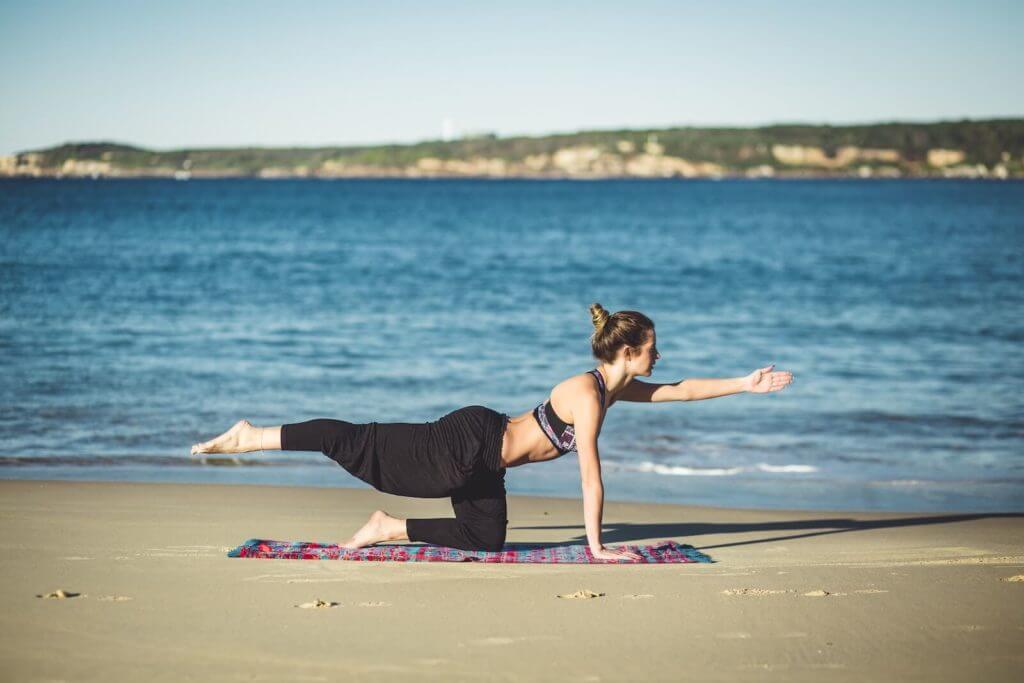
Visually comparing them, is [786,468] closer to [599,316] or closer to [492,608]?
[599,316]

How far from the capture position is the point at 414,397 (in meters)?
13.0

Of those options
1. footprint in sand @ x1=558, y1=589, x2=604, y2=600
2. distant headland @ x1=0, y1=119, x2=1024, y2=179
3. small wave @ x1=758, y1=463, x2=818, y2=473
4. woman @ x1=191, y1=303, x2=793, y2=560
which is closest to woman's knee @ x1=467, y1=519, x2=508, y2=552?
woman @ x1=191, y1=303, x2=793, y2=560

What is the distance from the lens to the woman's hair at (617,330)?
5523 mm

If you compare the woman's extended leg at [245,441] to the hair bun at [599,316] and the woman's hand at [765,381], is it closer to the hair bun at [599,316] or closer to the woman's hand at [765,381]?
the hair bun at [599,316]

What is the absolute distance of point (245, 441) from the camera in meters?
5.80

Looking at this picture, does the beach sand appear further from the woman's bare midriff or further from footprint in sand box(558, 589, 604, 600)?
the woman's bare midriff

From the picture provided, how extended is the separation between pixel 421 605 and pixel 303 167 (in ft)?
528

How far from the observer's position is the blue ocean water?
9469 millimetres

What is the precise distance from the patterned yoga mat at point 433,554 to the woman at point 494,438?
0.41 feet

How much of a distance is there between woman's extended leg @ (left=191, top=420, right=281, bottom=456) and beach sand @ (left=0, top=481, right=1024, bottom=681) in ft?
1.88

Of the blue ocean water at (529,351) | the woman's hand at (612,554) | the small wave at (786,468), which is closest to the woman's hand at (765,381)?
the woman's hand at (612,554)

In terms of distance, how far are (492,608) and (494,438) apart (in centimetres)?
110

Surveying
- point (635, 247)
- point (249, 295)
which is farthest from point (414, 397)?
point (635, 247)

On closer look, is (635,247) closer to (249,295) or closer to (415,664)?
(249,295)
